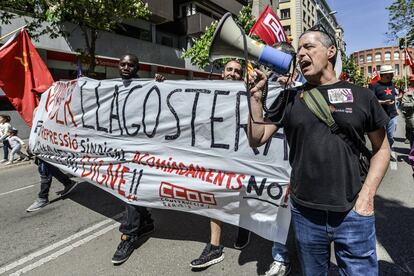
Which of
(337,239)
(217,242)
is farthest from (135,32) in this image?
(337,239)

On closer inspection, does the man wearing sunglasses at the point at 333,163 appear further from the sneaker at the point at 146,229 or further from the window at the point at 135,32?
the window at the point at 135,32

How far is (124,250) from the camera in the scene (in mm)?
3107

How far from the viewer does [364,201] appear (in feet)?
5.10

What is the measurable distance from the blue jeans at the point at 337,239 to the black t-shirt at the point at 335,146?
82 mm

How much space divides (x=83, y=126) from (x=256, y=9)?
31043mm

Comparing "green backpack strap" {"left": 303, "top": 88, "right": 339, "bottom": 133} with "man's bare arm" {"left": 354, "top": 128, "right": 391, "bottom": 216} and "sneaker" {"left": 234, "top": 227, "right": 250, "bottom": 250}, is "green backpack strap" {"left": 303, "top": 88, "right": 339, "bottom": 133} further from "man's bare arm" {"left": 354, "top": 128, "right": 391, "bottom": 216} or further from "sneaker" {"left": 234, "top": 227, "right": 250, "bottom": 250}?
"sneaker" {"left": 234, "top": 227, "right": 250, "bottom": 250}

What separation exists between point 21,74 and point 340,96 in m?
5.33

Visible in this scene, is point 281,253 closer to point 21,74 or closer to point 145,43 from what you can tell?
point 21,74

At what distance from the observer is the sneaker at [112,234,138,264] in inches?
120

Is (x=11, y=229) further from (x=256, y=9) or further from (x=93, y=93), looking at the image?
(x=256, y=9)

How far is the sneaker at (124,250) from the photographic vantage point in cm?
304

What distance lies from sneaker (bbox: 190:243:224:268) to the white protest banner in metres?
0.32

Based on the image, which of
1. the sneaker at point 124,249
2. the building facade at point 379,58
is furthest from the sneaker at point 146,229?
the building facade at point 379,58

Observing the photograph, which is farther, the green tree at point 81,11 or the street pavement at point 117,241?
the green tree at point 81,11
